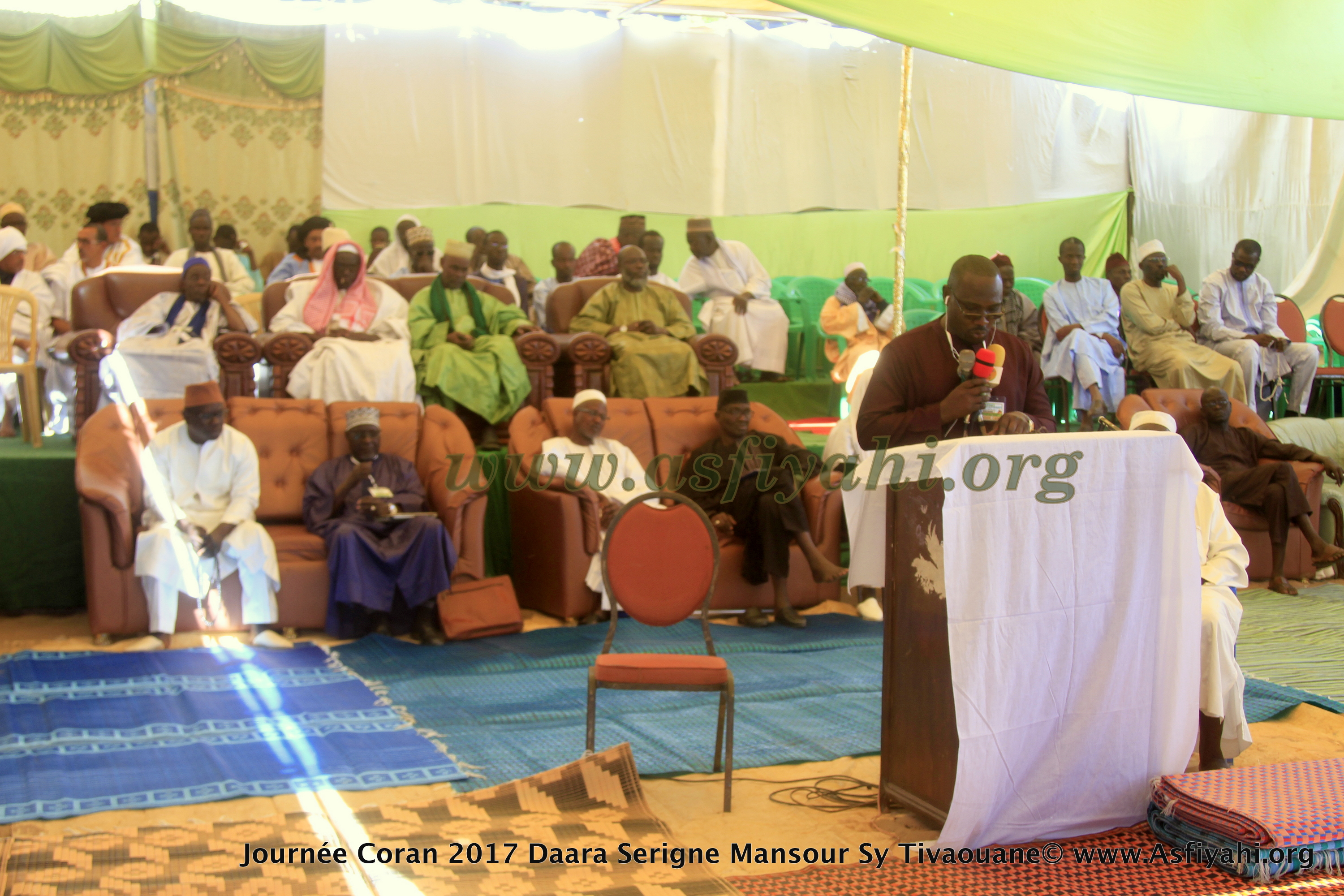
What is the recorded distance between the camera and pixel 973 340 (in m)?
3.30

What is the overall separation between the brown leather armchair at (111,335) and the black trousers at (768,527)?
3.09 meters

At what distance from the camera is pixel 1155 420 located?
4.41m

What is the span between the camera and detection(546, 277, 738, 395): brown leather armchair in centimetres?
738

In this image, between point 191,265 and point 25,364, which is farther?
point 191,265

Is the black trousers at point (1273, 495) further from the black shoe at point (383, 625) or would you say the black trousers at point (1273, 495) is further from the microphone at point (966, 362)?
the black shoe at point (383, 625)

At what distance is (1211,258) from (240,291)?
874 centimetres

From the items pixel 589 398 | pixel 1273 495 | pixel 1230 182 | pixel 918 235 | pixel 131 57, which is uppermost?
pixel 131 57

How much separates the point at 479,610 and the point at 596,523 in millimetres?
752

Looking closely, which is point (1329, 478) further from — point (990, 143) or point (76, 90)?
point (76, 90)

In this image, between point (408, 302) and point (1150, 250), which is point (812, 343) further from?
point (408, 302)

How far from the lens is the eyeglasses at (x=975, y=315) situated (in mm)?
3223

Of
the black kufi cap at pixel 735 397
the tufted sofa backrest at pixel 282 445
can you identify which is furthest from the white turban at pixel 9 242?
the black kufi cap at pixel 735 397

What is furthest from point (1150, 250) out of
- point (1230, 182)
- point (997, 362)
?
point (997, 362)
